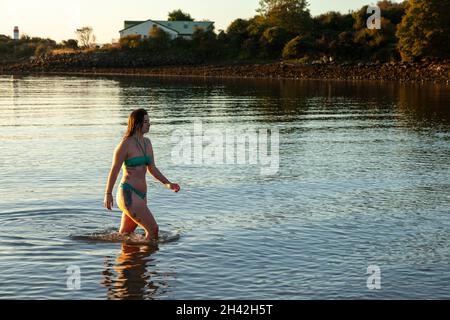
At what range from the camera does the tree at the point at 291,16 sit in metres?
117

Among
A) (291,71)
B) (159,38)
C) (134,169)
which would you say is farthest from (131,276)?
(159,38)

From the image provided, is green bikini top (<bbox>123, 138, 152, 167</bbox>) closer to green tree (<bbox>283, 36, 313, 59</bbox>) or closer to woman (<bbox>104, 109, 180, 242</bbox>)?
woman (<bbox>104, 109, 180, 242</bbox>)

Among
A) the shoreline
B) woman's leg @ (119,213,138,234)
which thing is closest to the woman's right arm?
woman's leg @ (119,213,138,234)

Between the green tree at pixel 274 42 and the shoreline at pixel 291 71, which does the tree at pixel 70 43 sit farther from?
the green tree at pixel 274 42

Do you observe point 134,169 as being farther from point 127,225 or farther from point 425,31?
point 425,31

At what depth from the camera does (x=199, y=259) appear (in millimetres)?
11969

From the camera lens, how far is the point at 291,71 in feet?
305

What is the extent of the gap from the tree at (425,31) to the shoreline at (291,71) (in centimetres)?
220

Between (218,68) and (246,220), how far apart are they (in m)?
89.6

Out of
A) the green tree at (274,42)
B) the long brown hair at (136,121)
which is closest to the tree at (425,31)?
the green tree at (274,42)

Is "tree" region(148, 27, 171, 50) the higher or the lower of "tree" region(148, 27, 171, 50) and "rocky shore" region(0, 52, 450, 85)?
the higher

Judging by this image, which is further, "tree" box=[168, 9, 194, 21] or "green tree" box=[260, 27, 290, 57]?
"tree" box=[168, 9, 194, 21]

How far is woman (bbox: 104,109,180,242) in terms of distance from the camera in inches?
465
